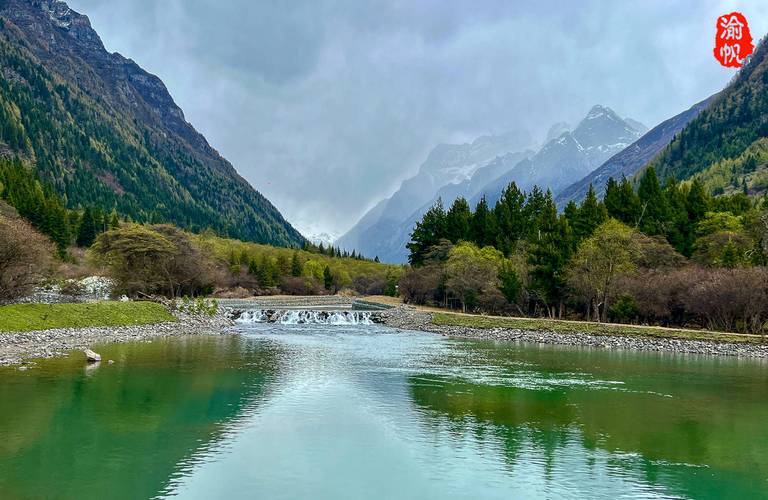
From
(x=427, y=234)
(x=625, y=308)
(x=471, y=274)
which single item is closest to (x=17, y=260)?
(x=471, y=274)

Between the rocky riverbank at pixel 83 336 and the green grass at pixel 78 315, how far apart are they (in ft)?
3.77

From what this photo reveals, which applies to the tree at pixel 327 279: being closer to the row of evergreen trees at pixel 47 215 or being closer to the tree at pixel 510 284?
the row of evergreen trees at pixel 47 215

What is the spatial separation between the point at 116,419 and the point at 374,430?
1001 centimetres

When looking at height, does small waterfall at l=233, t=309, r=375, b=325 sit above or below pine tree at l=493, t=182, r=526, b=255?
below

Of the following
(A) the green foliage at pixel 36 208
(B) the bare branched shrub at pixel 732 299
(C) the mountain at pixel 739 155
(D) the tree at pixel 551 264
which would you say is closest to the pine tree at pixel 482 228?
(D) the tree at pixel 551 264

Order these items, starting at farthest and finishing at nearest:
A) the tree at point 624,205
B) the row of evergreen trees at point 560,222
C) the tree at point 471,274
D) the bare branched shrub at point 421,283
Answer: the bare branched shrub at point 421,283 → the tree at point 624,205 → the tree at point 471,274 → the row of evergreen trees at point 560,222

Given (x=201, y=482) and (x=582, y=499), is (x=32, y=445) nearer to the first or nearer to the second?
(x=201, y=482)

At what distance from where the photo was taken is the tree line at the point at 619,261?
Answer: 60031 mm

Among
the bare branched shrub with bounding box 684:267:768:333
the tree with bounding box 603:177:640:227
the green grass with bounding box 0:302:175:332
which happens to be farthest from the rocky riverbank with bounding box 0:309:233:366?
the tree with bounding box 603:177:640:227

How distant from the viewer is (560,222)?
7562 centimetres

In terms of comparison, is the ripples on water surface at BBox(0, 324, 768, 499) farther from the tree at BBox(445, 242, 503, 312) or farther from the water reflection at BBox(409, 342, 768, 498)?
the tree at BBox(445, 242, 503, 312)

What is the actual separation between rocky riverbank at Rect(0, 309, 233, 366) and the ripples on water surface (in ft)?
10.8

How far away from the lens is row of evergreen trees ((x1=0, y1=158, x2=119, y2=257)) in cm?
11188

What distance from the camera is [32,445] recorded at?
1781 cm
